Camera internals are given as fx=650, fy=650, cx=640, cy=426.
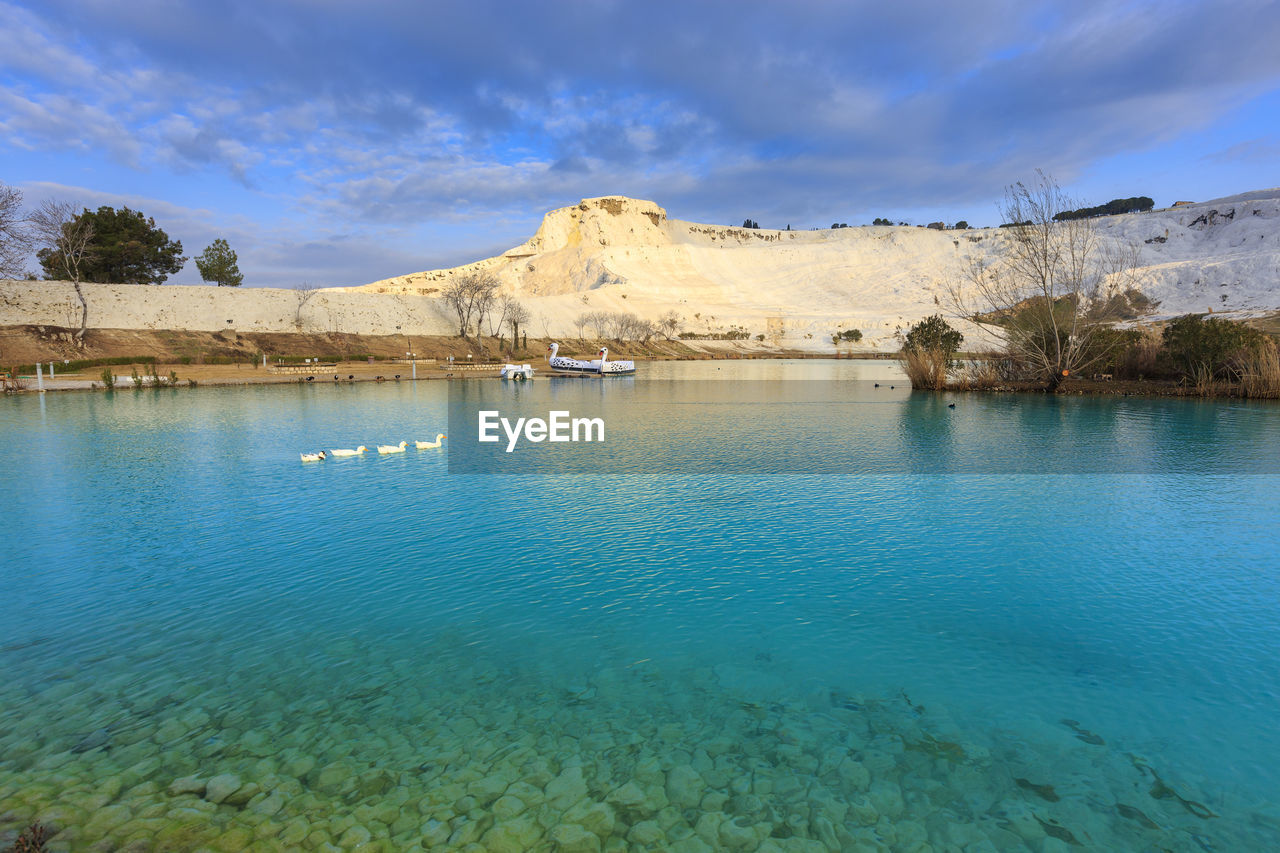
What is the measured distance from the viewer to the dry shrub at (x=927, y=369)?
32.4 m

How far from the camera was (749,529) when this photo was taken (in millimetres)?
9883

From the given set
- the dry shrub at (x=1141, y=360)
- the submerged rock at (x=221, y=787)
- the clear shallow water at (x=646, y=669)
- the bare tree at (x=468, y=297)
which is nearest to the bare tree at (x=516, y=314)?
the bare tree at (x=468, y=297)

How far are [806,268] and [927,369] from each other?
9927 cm

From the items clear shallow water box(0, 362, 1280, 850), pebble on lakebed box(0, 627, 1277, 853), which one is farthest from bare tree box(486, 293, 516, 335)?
pebble on lakebed box(0, 627, 1277, 853)

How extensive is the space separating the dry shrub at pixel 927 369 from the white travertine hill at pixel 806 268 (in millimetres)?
55081

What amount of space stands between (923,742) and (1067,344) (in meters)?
31.7

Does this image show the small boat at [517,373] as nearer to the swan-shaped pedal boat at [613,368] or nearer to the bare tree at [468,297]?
the swan-shaped pedal boat at [613,368]

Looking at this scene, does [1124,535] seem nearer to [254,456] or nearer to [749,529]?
[749,529]

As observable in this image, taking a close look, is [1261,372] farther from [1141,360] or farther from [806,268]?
[806,268]

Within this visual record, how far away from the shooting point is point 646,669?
5.86 metres

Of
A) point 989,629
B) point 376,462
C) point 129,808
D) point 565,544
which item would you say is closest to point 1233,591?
point 989,629

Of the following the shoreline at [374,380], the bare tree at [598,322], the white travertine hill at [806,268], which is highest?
the white travertine hill at [806,268]

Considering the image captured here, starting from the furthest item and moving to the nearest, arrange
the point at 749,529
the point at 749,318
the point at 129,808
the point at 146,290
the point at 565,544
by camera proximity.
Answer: the point at 749,318 → the point at 146,290 → the point at 749,529 → the point at 565,544 → the point at 129,808

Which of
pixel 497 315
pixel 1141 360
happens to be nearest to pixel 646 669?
pixel 1141 360
